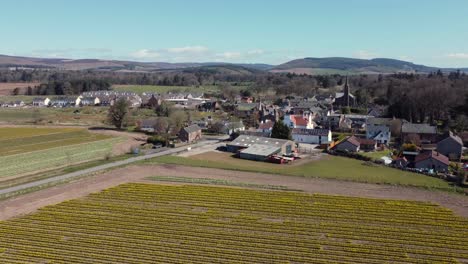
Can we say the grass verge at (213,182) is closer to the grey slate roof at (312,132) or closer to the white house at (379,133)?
the grey slate roof at (312,132)

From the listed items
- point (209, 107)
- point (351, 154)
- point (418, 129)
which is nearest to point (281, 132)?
point (351, 154)

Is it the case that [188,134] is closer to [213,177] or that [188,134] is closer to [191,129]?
[191,129]

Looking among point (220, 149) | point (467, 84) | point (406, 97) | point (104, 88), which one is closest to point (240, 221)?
point (220, 149)

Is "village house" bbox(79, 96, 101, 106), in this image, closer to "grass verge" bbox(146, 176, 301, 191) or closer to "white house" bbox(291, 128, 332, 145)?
"white house" bbox(291, 128, 332, 145)

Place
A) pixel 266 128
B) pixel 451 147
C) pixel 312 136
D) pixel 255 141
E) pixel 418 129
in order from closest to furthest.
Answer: pixel 451 147 → pixel 255 141 → pixel 418 129 → pixel 312 136 → pixel 266 128

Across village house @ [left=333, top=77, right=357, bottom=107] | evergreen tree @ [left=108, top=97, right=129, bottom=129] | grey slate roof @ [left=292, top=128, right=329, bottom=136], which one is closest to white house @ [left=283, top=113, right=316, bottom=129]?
grey slate roof @ [left=292, top=128, right=329, bottom=136]

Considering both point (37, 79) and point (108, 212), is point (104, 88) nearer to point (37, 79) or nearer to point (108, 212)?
point (37, 79)

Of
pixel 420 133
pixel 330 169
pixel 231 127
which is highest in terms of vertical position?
pixel 420 133
